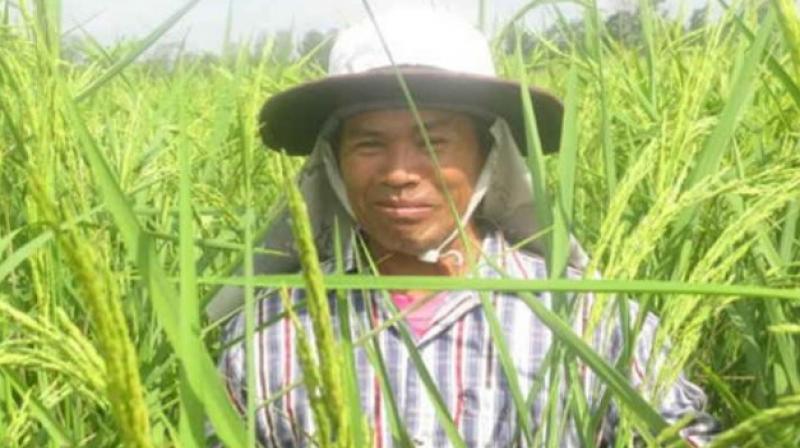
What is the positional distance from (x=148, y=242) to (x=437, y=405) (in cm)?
25

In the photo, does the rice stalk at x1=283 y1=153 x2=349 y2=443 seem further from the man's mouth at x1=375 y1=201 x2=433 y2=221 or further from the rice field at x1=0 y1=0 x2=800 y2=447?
the man's mouth at x1=375 y1=201 x2=433 y2=221

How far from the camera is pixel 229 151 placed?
2322mm

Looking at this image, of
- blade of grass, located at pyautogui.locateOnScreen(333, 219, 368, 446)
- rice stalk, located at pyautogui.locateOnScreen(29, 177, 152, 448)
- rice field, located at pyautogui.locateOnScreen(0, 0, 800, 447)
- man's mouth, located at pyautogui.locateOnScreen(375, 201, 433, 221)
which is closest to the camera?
rice stalk, located at pyautogui.locateOnScreen(29, 177, 152, 448)

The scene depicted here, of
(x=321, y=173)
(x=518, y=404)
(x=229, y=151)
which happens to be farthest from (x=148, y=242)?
(x=229, y=151)

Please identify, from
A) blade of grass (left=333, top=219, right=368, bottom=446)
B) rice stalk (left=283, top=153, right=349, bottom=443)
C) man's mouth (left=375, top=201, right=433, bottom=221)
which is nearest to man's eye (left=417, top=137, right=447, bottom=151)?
man's mouth (left=375, top=201, right=433, bottom=221)

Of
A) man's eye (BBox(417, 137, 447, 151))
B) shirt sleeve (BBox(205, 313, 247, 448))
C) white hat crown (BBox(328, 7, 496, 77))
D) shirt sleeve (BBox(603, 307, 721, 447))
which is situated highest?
white hat crown (BBox(328, 7, 496, 77))

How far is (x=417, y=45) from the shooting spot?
1753mm

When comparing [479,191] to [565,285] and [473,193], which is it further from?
[565,285]

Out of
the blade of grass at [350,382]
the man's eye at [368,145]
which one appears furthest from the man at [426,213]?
the blade of grass at [350,382]

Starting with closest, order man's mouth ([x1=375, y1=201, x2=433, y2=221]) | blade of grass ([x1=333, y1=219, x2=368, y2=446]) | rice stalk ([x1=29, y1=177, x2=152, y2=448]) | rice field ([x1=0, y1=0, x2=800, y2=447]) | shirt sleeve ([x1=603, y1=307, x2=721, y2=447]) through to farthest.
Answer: rice stalk ([x1=29, y1=177, x2=152, y2=448])
rice field ([x1=0, y1=0, x2=800, y2=447])
blade of grass ([x1=333, y1=219, x2=368, y2=446])
shirt sleeve ([x1=603, y1=307, x2=721, y2=447])
man's mouth ([x1=375, y1=201, x2=433, y2=221])

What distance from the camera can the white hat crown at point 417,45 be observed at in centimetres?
175

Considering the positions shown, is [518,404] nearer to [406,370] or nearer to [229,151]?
[406,370]

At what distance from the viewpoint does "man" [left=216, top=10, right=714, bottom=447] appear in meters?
1.63

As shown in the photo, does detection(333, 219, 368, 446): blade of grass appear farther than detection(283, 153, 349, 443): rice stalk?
Yes
